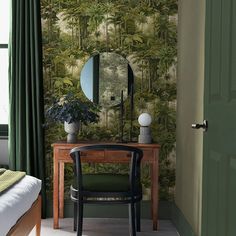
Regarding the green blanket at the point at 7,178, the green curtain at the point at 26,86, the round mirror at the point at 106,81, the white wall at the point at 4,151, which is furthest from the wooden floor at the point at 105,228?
the round mirror at the point at 106,81

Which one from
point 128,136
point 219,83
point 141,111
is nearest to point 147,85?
point 141,111

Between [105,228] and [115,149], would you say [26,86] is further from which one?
[105,228]

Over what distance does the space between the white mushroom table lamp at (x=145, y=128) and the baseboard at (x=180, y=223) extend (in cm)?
71

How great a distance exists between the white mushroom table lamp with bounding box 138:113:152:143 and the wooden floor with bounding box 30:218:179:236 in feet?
2.68

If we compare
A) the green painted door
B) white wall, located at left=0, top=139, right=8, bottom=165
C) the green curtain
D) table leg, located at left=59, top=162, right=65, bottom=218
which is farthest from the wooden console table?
the green painted door

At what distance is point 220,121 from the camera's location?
6.23 feet

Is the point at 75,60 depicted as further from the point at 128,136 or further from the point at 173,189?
the point at 173,189

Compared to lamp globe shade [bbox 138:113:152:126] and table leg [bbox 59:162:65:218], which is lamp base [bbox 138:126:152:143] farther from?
table leg [bbox 59:162:65:218]

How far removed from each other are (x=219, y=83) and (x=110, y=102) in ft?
8.04

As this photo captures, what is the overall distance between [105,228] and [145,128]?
993 mm

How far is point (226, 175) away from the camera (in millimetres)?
1811

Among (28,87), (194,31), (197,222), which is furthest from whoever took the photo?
(28,87)

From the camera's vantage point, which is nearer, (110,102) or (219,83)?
(219,83)

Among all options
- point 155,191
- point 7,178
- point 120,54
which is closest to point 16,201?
point 7,178
